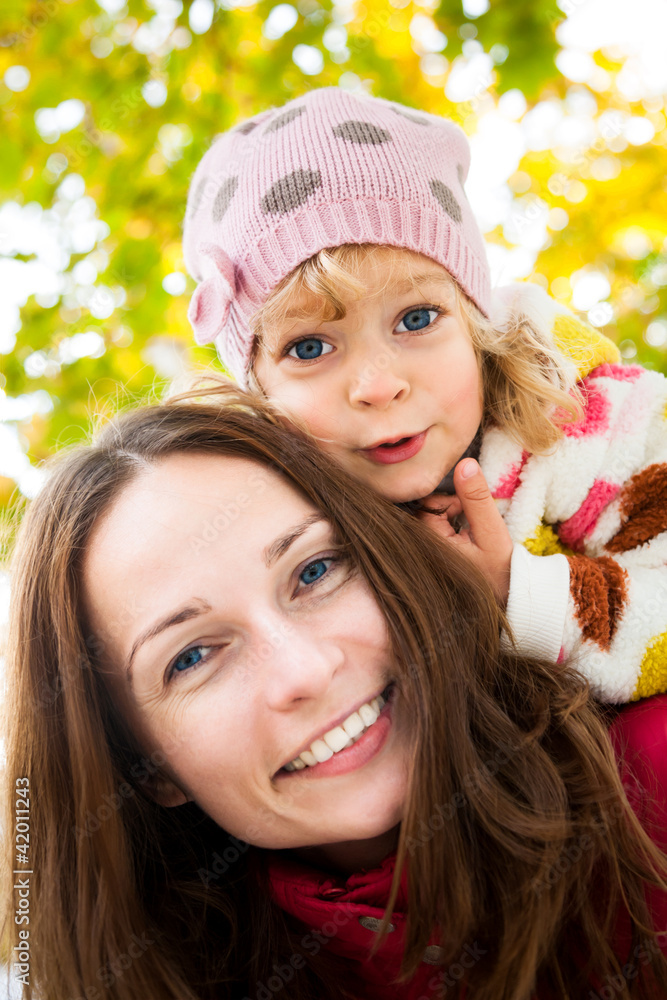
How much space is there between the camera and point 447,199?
6.84ft

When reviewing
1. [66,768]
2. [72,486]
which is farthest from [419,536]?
[66,768]

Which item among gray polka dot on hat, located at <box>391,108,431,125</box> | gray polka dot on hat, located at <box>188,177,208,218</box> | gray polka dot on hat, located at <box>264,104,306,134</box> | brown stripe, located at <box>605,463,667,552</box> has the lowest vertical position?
brown stripe, located at <box>605,463,667,552</box>

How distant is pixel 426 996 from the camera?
61.1 inches

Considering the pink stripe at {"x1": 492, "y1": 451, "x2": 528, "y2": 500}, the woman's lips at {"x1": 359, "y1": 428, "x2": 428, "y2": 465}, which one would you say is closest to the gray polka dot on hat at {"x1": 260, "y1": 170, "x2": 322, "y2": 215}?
the woman's lips at {"x1": 359, "y1": 428, "x2": 428, "y2": 465}

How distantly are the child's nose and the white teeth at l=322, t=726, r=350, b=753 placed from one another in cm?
78

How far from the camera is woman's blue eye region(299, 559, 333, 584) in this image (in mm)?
1576

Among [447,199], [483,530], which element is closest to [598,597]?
[483,530]

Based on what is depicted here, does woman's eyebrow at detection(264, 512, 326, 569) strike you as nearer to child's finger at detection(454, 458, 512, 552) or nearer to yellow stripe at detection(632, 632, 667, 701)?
child's finger at detection(454, 458, 512, 552)

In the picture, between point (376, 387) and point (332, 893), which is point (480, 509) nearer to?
point (376, 387)

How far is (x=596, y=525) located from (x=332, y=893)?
1.14 metres

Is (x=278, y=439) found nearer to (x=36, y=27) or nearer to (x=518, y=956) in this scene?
(x=518, y=956)

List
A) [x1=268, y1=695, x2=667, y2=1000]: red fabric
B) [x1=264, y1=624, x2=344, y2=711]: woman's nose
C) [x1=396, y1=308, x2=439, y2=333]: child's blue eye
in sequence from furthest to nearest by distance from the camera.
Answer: [x1=396, y1=308, x2=439, y2=333]: child's blue eye
[x1=268, y1=695, x2=667, y2=1000]: red fabric
[x1=264, y1=624, x2=344, y2=711]: woman's nose

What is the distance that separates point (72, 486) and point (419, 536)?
80cm

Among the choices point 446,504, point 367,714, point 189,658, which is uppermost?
point 189,658
